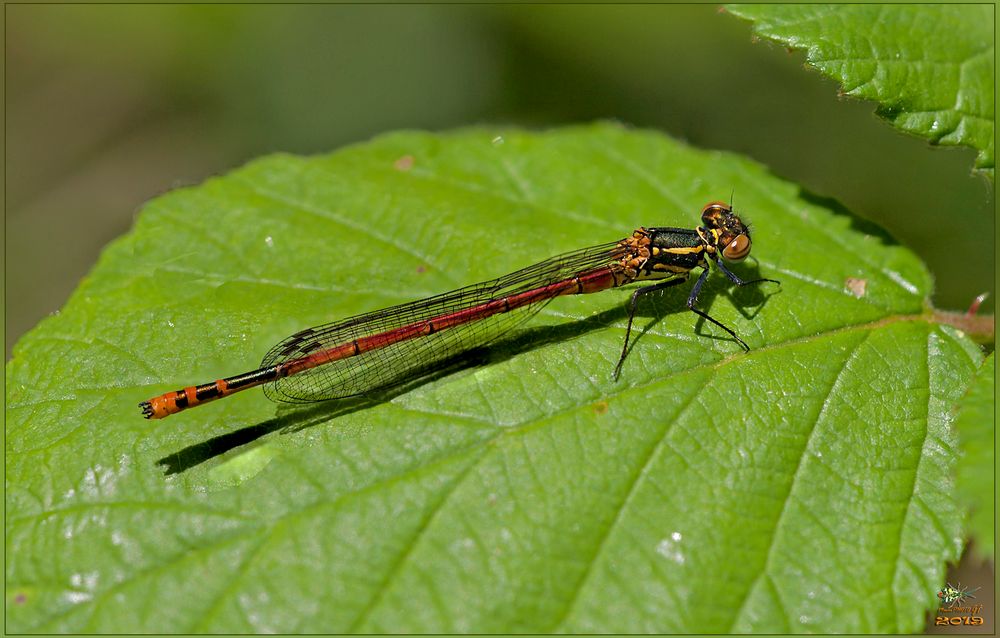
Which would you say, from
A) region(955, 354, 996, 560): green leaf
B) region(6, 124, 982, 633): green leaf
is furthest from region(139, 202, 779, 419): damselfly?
region(955, 354, 996, 560): green leaf

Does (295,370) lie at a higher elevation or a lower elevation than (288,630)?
higher

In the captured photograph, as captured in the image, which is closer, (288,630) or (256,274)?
(288,630)

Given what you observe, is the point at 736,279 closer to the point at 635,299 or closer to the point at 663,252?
the point at 663,252

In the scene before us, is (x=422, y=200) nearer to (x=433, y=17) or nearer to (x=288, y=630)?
(x=288, y=630)

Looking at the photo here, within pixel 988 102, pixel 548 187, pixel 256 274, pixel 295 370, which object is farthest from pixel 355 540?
pixel 988 102

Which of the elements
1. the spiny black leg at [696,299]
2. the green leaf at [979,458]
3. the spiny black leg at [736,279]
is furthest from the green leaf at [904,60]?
the green leaf at [979,458]

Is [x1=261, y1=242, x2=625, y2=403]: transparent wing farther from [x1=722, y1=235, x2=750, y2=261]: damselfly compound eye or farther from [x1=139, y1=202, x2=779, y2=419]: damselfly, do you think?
[x1=722, y1=235, x2=750, y2=261]: damselfly compound eye

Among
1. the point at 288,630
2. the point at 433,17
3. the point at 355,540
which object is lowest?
the point at 288,630
